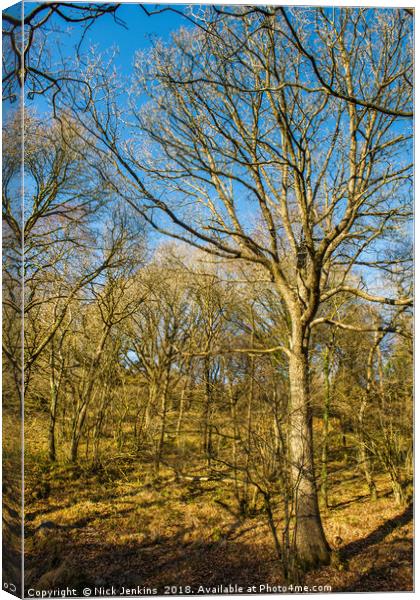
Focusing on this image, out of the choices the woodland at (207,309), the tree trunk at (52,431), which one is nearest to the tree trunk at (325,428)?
the woodland at (207,309)

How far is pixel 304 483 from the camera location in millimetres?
2600

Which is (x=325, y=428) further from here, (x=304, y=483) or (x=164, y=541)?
(x=164, y=541)

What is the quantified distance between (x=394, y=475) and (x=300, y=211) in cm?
190

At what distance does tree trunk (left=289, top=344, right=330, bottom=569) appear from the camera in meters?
2.51

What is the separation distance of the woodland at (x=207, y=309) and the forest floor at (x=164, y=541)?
0.04 feet

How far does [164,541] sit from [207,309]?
1433 millimetres

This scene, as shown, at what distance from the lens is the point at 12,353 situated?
2332mm

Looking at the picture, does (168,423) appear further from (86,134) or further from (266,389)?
(86,134)

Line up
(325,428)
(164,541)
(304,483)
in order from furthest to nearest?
(325,428), (304,483), (164,541)

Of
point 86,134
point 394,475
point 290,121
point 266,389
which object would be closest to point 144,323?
point 266,389

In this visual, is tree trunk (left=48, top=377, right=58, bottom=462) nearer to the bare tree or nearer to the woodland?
the woodland

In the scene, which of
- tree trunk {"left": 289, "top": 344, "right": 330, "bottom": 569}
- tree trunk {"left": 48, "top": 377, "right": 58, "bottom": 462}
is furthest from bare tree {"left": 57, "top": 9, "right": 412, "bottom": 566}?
tree trunk {"left": 48, "top": 377, "right": 58, "bottom": 462}

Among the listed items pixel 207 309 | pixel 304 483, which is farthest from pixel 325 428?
pixel 207 309

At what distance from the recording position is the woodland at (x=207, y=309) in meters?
2.41
